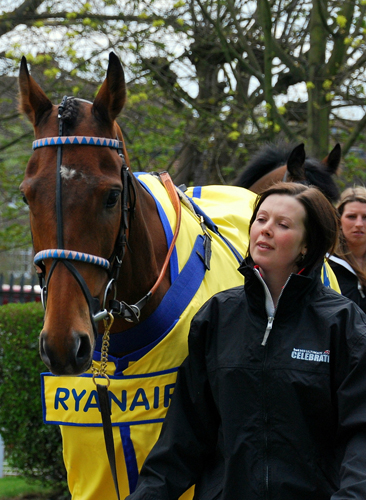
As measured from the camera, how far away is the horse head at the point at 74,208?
1.79 metres

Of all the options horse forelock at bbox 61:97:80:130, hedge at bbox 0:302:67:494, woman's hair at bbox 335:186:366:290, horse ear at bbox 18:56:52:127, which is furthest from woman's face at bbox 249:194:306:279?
hedge at bbox 0:302:67:494

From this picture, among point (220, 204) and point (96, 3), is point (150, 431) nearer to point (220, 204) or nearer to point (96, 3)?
point (220, 204)

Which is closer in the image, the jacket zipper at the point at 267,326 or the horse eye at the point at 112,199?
the jacket zipper at the point at 267,326

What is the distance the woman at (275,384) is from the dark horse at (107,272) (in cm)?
29

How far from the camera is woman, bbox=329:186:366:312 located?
3641 millimetres

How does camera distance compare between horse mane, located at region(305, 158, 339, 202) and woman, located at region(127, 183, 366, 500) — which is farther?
horse mane, located at region(305, 158, 339, 202)

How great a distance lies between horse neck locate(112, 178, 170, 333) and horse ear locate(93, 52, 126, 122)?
281 mm

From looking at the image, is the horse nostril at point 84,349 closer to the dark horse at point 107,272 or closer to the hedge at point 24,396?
the dark horse at point 107,272

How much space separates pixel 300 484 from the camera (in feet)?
5.84

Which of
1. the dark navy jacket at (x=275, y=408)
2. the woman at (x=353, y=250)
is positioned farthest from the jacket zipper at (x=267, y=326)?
the woman at (x=353, y=250)

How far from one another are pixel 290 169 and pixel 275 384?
7.10 feet

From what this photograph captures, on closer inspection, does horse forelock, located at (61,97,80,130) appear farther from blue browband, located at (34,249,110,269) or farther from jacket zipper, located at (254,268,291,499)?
jacket zipper, located at (254,268,291,499)

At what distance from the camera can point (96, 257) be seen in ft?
6.23

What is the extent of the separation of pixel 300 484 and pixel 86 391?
38.3 inches
